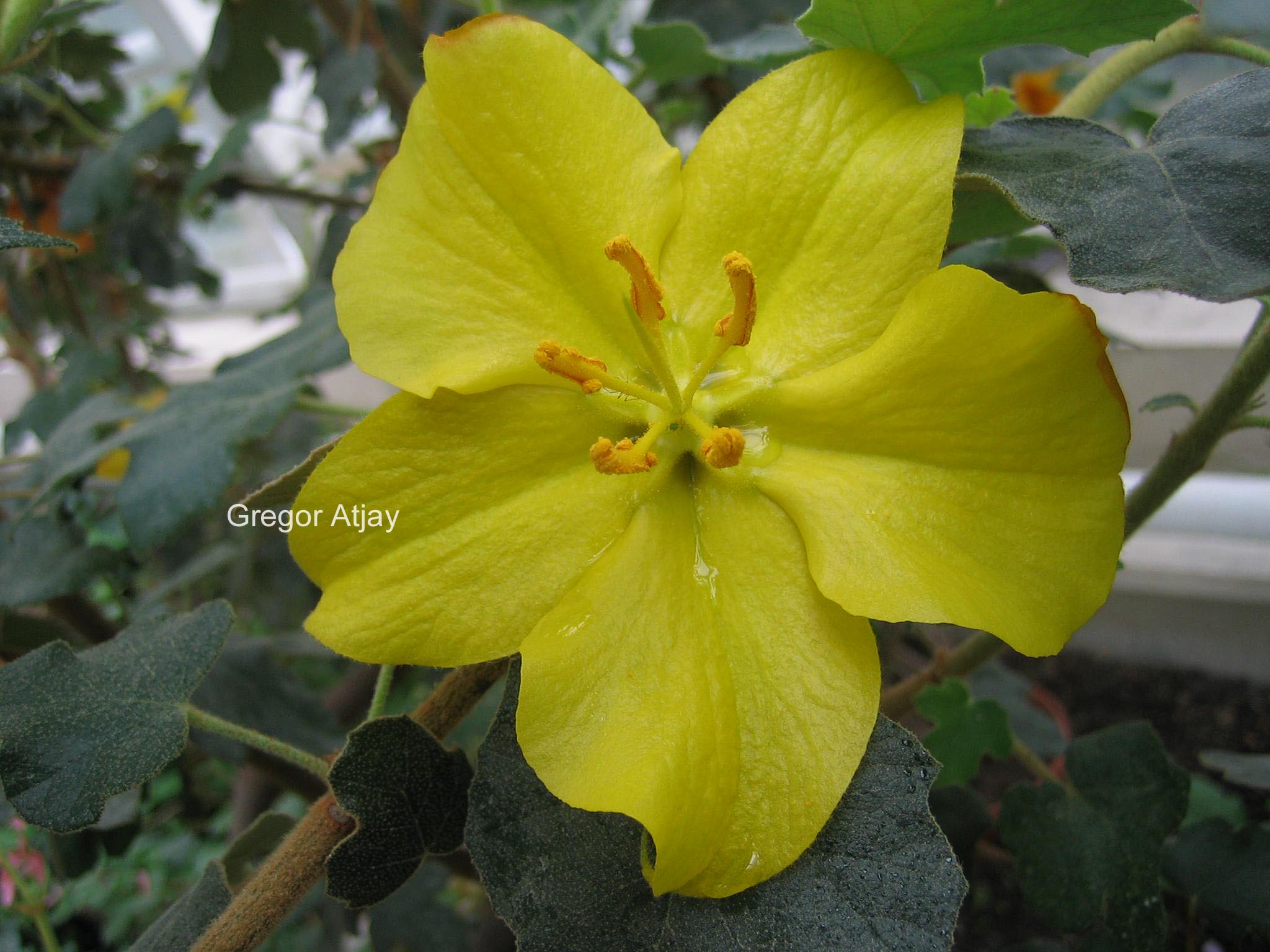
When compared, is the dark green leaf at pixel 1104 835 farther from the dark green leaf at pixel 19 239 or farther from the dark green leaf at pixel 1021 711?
the dark green leaf at pixel 19 239

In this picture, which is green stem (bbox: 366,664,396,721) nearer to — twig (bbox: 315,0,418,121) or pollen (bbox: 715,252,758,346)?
pollen (bbox: 715,252,758,346)

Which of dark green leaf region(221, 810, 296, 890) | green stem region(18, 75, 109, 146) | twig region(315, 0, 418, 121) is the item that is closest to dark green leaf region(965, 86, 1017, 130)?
dark green leaf region(221, 810, 296, 890)

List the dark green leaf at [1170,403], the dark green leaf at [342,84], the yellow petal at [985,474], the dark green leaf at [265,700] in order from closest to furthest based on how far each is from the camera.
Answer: the yellow petal at [985,474] < the dark green leaf at [1170,403] < the dark green leaf at [265,700] < the dark green leaf at [342,84]

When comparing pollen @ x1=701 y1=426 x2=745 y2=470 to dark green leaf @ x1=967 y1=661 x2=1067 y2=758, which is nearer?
pollen @ x1=701 y1=426 x2=745 y2=470

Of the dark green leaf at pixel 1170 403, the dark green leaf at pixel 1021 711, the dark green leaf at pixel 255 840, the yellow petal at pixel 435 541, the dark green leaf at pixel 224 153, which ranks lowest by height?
the dark green leaf at pixel 1021 711

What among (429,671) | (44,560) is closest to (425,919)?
(429,671)

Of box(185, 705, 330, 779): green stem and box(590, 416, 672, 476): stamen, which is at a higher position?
box(590, 416, 672, 476): stamen

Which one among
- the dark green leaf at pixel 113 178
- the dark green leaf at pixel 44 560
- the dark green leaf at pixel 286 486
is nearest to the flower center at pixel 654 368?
the dark green leaf at pixel 286 486
